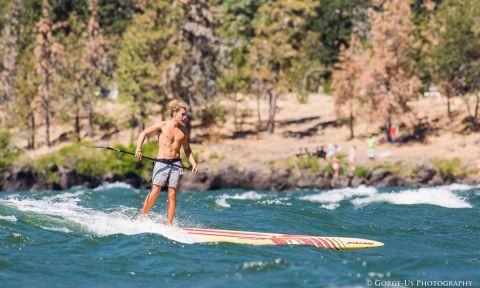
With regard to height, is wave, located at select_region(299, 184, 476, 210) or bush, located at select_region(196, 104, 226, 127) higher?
bush, located at select_region(196, 104, 226, 127)

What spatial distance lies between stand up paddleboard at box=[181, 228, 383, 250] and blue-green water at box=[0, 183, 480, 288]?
0.80 feet

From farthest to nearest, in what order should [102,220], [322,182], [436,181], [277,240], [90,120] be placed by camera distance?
[90,120] < [322,182] < [436,181] < [102,220] < [277,240]

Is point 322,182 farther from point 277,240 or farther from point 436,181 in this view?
point 277,240

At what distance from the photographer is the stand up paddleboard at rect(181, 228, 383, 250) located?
1440 cm

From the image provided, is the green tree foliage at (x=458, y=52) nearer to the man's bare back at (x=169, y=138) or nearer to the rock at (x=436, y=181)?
the rock at (x=436, y=181)

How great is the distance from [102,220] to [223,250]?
349cm

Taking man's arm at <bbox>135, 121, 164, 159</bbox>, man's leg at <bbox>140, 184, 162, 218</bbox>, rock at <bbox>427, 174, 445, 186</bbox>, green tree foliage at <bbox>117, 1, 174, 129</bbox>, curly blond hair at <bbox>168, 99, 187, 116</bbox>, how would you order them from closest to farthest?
man's arm at <bbox>135, 121, 164, 159</bbox>
curly blond hair at <bbox>168, 99, 187, 116</bbox>
man's leg at <bbox>140, 184, 162, 218</bbox>
rock at <bbox>427, 174, 445, 186</bbox>
green tree foliage at <bbox>117, 1, 174, 129</bbox>

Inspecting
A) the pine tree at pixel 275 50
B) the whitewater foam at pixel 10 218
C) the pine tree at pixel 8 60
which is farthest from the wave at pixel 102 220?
the pine tree at pixel 8 60

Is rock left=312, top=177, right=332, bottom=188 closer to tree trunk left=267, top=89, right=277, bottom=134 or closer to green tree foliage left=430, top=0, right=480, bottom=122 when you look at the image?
green tree foliage left=430, top=0, right=480, bottom=122

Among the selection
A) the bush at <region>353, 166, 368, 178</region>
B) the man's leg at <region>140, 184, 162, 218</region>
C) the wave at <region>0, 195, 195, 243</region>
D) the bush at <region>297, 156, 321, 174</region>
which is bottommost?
the bush at <region>353, 166, 368, 178</region>

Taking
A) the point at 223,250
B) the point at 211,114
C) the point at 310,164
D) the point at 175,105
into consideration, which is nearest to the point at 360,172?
the point at 310,164

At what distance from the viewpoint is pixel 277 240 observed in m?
14.6

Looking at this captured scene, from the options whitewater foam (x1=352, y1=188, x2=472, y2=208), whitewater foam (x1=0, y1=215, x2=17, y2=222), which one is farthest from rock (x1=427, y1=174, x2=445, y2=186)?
whitewater foam (x1=0, y1=215, x2=17, y2=222)

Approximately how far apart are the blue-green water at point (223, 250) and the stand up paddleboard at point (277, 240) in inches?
9.6
